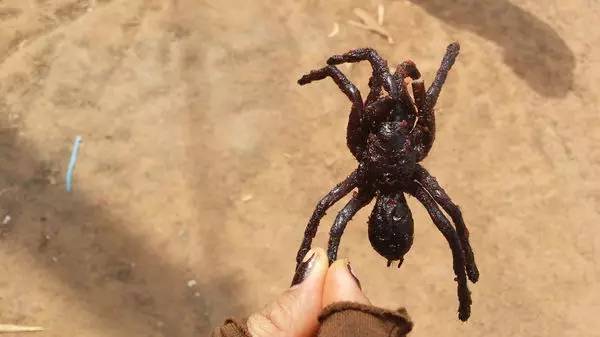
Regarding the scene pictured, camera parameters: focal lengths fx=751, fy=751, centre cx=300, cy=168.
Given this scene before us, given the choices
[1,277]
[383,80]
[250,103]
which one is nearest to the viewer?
[383,80]

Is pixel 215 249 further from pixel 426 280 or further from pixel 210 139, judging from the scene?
pixel 426 280

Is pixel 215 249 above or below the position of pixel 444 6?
below

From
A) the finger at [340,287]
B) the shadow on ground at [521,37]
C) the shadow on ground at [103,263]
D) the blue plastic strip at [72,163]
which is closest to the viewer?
the finger at [340,287]

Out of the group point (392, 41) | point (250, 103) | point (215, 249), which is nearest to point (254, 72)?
point (250, 103)

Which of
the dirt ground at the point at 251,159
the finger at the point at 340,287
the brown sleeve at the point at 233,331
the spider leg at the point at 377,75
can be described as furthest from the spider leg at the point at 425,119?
the dirt ground at the point at 251,159

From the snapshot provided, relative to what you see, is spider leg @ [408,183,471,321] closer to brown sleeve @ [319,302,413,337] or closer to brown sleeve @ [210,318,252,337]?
brown sleeve @ [319,302,413,337]

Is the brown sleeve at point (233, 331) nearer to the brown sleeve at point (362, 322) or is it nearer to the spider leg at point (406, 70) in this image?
the brown sleeve at point (362, 322)

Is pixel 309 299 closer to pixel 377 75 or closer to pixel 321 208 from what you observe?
pixel 321 208

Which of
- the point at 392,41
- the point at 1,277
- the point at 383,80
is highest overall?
the point at 383,80
